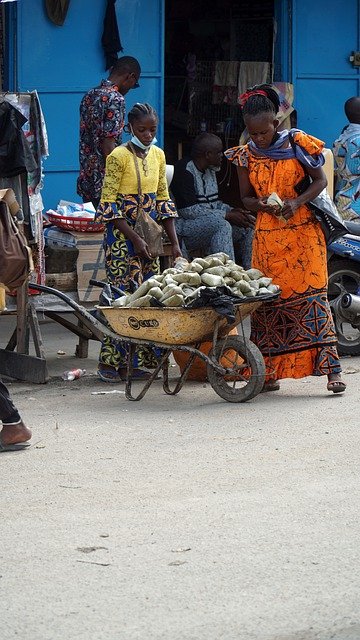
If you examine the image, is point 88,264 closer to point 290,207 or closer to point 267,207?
point 267,207

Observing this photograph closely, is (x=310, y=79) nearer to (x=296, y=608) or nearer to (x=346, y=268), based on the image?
(x=346, y=268)

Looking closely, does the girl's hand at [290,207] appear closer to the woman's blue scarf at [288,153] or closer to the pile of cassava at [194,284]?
the woman's blue scarf at [288,153]

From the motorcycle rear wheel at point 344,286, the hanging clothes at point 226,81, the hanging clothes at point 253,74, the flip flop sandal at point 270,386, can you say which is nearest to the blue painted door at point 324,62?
the hanging clothes at point 253,74

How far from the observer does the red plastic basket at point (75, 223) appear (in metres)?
10.0

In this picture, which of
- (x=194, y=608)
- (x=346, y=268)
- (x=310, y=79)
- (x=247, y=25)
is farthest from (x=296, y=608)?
(x=247, y=25)

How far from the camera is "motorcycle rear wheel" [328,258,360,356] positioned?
1009 cm

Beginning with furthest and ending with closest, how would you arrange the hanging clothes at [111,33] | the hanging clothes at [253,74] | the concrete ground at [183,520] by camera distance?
the hanging clothes at [253,74], the hanging clothes at [111,33], the concrete ground at [183,520]

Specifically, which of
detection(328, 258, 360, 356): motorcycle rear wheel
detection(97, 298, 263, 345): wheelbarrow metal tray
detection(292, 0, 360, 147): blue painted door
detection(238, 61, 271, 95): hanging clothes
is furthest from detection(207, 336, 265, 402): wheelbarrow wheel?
detection(238, 61, 271, 95): hanging clothes

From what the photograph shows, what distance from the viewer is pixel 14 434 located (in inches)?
265

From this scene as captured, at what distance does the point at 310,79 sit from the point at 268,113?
5.51m

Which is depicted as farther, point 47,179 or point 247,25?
point 247,25

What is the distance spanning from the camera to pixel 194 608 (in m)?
4.41

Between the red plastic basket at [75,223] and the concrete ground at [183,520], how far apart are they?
205 cm

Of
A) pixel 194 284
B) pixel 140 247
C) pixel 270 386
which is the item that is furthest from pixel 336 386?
pixel 140 247
